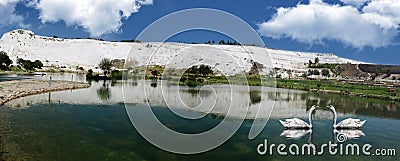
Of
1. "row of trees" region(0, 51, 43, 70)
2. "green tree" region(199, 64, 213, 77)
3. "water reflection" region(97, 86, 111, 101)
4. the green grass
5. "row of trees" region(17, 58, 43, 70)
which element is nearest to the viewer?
"water reflection" region(97, 86, 111, 101)

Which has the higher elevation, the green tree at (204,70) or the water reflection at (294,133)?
the green tree at (204,70)

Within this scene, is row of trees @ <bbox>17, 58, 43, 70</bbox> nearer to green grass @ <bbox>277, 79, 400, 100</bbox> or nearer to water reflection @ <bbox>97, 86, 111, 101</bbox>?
water reflection @ <bbox>97, 86, 111, 101</bbox>

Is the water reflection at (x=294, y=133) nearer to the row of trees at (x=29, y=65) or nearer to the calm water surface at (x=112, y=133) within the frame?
the calm water surface at (x=112, y=133)

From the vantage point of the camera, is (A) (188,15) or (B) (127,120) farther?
(B) (127,120)

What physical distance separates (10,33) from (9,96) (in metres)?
99.7

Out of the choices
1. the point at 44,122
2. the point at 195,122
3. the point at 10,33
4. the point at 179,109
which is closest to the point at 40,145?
the point at 44,122

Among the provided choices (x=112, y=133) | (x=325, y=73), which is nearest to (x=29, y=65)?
(x=112, y=133)

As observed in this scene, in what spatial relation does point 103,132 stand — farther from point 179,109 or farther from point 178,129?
point 179,109

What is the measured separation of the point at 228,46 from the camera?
92.9m

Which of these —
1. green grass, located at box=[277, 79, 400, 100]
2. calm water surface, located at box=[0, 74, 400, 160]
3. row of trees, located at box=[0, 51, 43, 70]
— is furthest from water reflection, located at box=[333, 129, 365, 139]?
row of trees, located at box=[0, 51, 43, 70]

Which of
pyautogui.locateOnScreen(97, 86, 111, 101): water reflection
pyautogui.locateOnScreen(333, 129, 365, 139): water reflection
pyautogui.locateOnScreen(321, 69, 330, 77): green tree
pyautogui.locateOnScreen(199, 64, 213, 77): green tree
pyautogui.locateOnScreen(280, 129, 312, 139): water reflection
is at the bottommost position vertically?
pyautogui.locateOnScreen(333, 129, 365, 139): water reflection

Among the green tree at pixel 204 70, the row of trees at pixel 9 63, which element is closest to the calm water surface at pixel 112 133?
the green tree at pixel 204 70

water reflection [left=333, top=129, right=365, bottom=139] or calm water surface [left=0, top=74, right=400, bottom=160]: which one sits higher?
calm water surface [left=0, top=74, right=400, bottom=160]

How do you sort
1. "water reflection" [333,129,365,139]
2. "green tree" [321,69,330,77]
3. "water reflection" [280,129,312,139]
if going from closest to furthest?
"water reflection" [280,129,312,139]
"water reflection" [333,129,365,139]
"green tree" [321,69,330,77]
